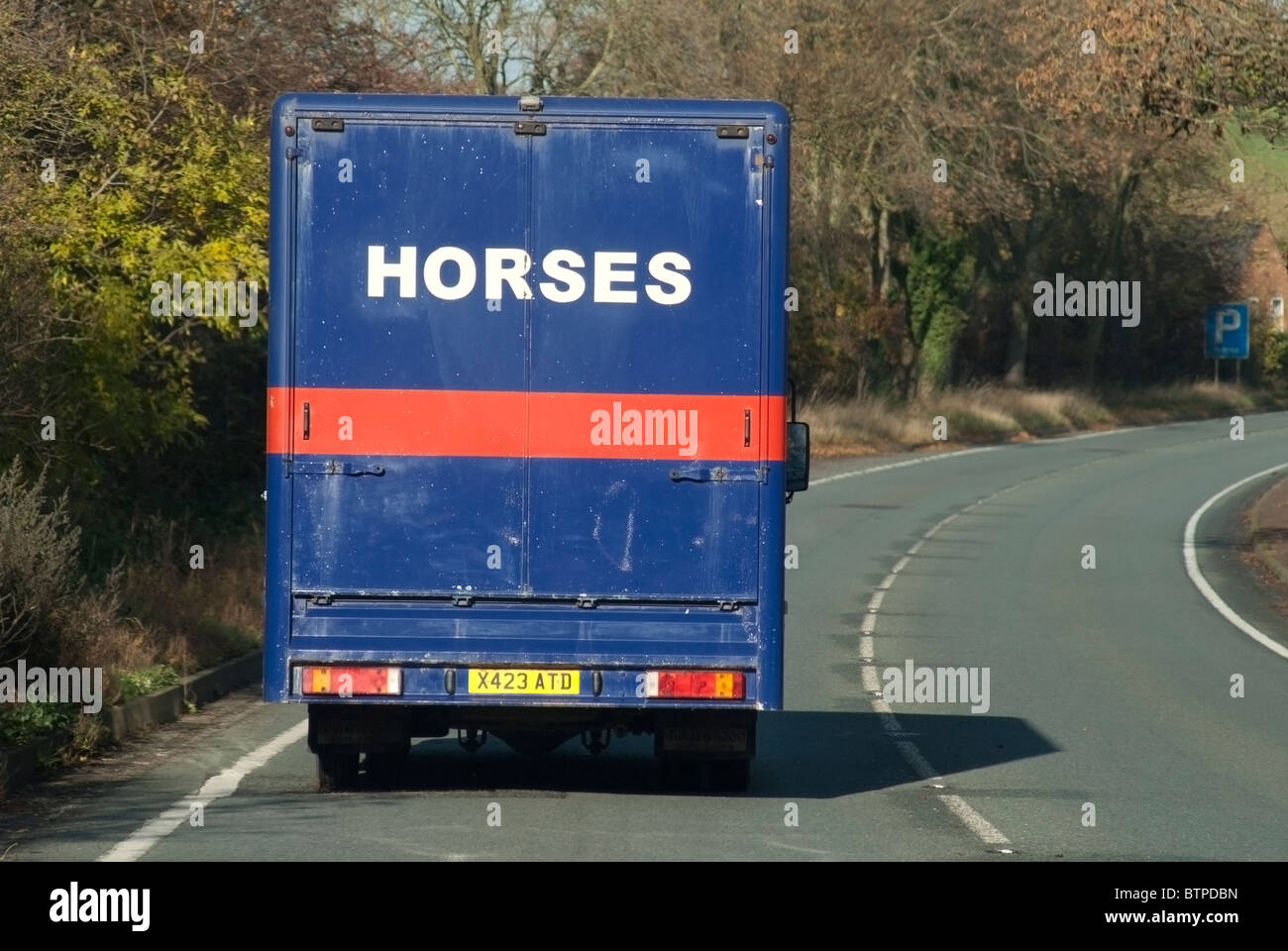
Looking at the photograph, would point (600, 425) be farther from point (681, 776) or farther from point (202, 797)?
point (202, 797)

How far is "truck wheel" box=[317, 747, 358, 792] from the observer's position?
370 inches

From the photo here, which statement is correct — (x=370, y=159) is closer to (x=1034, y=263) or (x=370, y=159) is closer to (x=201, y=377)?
(x=201, y=377)

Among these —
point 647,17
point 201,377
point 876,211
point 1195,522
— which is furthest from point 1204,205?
point 201,377

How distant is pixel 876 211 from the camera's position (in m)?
47.2

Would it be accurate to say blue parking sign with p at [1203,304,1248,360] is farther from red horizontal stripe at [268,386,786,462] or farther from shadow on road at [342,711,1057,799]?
red horizontal stripe at [268,386,786,462]

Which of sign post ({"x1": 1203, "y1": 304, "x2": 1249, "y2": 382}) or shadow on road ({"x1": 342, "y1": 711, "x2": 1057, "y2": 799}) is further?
sign post ({"x1": 1203, "y1": 304, "x2": 1249, "y2": 382})

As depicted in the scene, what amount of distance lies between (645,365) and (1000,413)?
42.3 m

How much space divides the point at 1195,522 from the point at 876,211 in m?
18.7

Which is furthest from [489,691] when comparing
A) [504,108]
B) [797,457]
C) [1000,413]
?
[1000,413]

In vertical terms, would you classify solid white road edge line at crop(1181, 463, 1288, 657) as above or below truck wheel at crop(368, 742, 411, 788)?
above

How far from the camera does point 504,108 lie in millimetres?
8562

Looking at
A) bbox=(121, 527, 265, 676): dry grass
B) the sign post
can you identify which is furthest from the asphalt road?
the sign post

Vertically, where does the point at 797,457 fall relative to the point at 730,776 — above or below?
above

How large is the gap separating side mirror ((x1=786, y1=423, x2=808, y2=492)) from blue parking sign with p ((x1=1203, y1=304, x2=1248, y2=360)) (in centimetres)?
6130
